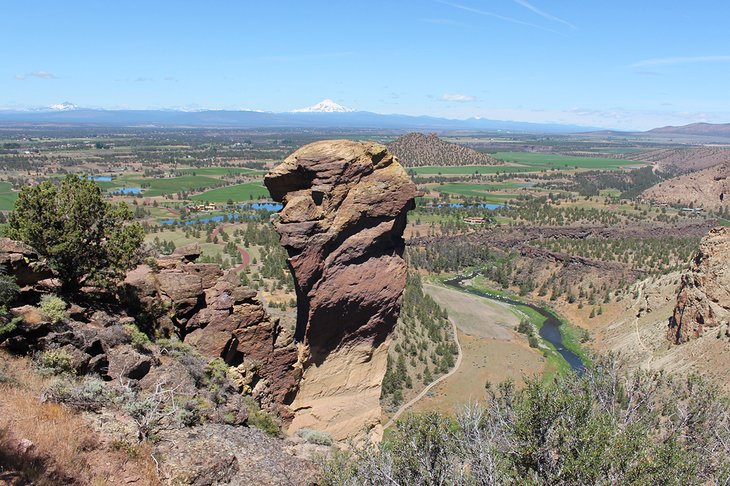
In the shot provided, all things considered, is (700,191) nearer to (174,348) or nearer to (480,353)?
A: (480,353)

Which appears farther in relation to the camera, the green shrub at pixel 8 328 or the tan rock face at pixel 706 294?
the tan rock face at pixel 706 294

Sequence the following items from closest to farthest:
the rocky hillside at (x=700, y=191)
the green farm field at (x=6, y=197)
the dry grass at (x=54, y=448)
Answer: the dry grass at (x=54, y=448) < the green farm field at (x=6, y=197) < the rocky hillside at (x=700, y=191)

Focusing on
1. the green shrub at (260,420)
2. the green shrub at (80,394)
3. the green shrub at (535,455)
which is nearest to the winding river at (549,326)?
the green shrub at (535,455)

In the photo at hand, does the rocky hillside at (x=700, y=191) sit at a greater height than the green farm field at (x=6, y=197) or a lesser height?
greater

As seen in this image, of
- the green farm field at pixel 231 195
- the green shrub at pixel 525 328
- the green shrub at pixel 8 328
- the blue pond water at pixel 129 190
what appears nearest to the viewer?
the green shrub at pixel 8 328

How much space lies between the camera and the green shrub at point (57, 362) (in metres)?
14.9

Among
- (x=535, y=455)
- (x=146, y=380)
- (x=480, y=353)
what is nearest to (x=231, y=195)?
(x=480, y=353)

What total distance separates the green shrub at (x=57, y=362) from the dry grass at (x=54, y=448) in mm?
1169

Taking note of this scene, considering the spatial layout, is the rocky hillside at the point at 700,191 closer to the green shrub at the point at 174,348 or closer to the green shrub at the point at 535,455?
the green shrub at the point at 535,455

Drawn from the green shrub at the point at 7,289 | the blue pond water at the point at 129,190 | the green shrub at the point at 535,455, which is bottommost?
the blue pond water at the point at 129,190

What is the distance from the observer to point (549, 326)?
235 ft

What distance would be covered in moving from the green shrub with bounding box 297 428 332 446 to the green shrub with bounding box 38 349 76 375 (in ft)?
31.8

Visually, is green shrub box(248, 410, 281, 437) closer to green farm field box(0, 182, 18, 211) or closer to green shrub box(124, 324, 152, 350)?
green shrub box(124, 324, 152, 350)

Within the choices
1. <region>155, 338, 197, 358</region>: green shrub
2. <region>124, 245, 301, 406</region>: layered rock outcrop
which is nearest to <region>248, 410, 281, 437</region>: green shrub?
<region>124, 245, 301, 406</region>: layered rock outcrop
